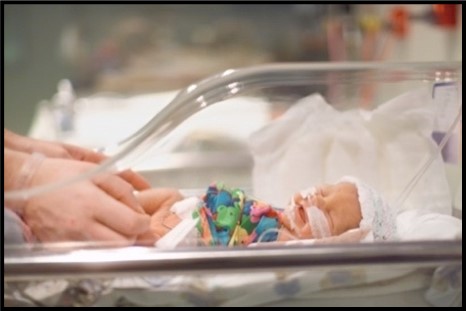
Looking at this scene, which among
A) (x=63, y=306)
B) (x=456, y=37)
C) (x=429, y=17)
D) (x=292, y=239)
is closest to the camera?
(x=63, y=306)

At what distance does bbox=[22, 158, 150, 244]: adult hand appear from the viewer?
0.74m

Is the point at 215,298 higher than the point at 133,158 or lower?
lower

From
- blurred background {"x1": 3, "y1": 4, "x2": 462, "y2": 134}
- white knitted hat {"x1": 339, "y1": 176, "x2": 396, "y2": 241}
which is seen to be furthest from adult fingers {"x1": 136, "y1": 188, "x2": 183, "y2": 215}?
blurred background {"x1": 3, "y1": 4, "x2": 462, "y2": 134}

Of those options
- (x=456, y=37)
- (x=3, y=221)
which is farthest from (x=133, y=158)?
(x=456, y=37)

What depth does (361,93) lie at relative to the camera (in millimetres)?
1042

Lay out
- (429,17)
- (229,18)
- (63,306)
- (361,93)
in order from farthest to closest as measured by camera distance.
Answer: (229,18) < (429,17) < (361,93) < (63,306)

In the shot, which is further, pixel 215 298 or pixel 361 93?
pixel 361 93

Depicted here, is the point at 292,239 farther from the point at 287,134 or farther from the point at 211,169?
the point at 211,169

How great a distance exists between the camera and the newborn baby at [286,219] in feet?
2.66

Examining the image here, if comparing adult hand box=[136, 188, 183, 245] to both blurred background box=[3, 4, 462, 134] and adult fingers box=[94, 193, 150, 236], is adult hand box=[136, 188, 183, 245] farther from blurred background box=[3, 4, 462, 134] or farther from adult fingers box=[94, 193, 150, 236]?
blurred background box=[3, 4, 462, 134]

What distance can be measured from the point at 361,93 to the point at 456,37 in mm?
504

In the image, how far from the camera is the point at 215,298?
0.73 metres

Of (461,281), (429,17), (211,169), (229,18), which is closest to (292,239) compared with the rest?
(461,281)

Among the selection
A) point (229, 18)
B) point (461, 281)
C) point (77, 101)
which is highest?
point (229, 18)
